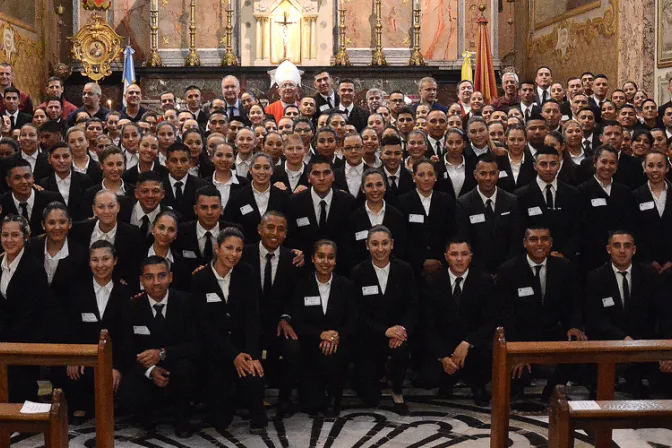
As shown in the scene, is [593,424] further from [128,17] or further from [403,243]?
[128,17]

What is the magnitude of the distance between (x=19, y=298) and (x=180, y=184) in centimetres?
159

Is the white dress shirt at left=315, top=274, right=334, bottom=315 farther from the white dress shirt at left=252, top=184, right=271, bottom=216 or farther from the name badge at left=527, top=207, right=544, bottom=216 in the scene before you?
the name badge at left=527, top=207, right=544, bottom=216

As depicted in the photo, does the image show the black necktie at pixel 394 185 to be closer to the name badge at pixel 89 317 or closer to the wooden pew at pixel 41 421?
the name badge at pixel 89 317

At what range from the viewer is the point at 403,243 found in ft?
20.7

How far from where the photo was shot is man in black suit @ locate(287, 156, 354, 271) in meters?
6.38

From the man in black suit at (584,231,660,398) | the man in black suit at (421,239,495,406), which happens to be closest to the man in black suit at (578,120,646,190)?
the man in black suit at (584,231,660,398)

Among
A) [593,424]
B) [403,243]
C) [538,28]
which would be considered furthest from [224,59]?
[593,424]

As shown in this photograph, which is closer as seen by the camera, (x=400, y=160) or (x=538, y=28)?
(x=400, y=160)

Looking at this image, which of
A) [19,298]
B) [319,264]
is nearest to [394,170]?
[319,264]

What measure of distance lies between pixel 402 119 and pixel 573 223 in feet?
6.82

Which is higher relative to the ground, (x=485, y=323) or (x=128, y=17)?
(x=128, y=17)

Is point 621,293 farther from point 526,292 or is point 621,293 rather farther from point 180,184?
point 180,184

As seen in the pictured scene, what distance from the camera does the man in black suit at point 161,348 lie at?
517cm

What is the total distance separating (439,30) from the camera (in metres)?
15.4
